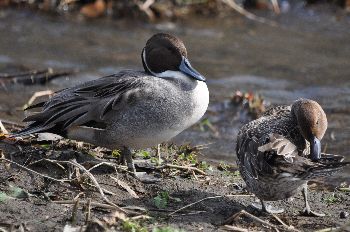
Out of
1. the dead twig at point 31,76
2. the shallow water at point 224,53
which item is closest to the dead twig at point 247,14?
the shallow water at point 224,53

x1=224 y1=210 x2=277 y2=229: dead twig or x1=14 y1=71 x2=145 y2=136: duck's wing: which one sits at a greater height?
x1=14 y1=71 x2=145 y2=136: duck's wing

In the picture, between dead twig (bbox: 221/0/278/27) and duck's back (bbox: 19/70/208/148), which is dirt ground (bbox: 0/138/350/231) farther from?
dead twig (bbox: 221/0/278/27)

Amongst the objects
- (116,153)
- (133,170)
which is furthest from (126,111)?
(116,153)

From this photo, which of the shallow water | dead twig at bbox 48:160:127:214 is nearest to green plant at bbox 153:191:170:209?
dead twig at bbox 48:160:127:214

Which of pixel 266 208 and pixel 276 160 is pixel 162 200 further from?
pixel 276 160

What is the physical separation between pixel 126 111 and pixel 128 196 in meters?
0.70

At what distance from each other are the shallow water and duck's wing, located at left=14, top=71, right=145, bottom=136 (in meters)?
1.92

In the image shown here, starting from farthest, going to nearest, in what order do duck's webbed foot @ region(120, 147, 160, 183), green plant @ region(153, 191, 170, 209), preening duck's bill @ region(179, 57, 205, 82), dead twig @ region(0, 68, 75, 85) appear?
1. dead twig @ region(0, 68, 75, 85)
2. preening duck's bill @ region(179, 57, 205, 82)
3. duck's webbed foot @ region(120, 147, 160, 183)
4. green plant @ region(153, 191, 170, 209)

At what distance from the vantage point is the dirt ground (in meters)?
4.99

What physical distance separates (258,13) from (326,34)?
4.01 feet

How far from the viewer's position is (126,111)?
597cm

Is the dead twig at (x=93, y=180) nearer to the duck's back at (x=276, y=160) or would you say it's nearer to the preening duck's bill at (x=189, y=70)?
the duck's back at (x=276, y=160)

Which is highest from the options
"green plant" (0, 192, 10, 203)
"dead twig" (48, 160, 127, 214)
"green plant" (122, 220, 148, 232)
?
"green plant" (122, 220, 148, 232)

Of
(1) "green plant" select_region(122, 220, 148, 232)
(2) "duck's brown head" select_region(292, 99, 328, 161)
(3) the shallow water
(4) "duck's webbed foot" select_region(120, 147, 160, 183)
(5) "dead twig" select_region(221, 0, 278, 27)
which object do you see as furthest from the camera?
(5) "dead twig" select_region(221, 0, 278, 27)
